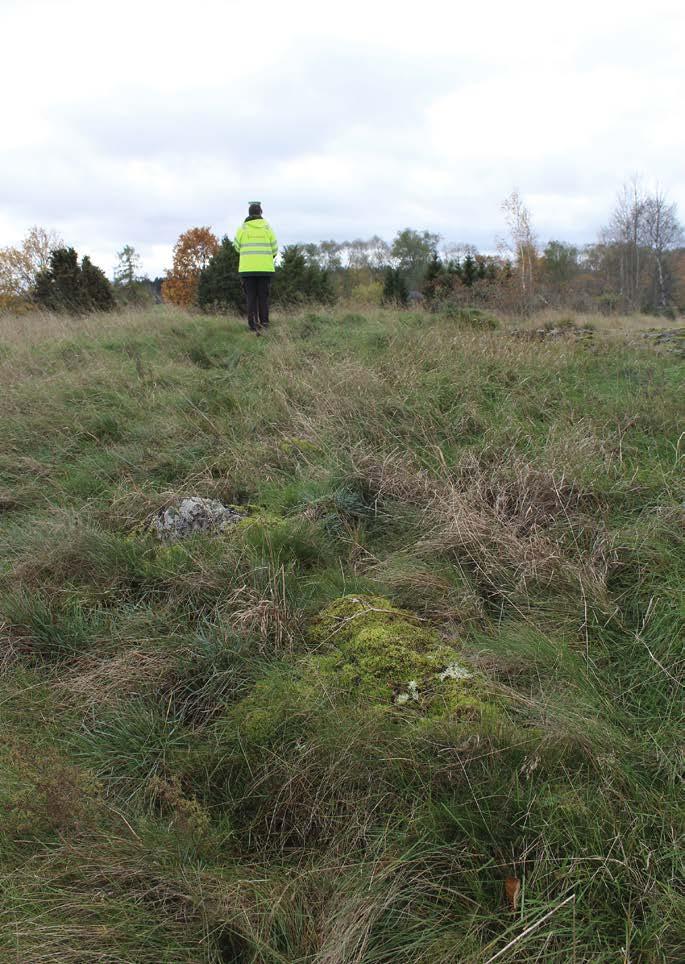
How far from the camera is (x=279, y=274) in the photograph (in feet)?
61.8

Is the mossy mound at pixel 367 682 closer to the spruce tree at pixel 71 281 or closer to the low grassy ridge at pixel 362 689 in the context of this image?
the low grassy ridge at pixel 362 689

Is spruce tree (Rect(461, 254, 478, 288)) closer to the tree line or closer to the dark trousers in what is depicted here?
the tree line

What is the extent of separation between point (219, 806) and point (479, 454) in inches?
107

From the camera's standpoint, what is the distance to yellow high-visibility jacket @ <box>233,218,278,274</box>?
909cm

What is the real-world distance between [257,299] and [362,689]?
26.9 ft

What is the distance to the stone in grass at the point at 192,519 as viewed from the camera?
3.54 m

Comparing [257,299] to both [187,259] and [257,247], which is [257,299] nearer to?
[257,247]

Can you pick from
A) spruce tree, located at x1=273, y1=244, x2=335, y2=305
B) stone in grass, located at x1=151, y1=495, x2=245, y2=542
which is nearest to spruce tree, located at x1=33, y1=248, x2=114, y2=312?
A: spruce tree, located at x1=273, y1=244, x2=335, y2=305

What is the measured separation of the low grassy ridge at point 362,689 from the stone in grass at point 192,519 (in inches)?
5.6

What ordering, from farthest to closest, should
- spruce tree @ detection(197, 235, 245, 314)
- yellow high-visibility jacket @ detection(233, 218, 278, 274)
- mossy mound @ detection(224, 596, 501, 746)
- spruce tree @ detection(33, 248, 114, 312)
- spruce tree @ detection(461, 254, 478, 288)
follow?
1. spruce tree @ detection(461, 254, 478, 288)
2. spruce tree @ detection(197, 235, 245, 314)
3. spruce tree @ detection(33, 248, 114, 312)
4. yellow high-visibility jacket @ detection(233, 218, 278, 274)
5. mossy mound @ detection(224, 596, 501, 746)

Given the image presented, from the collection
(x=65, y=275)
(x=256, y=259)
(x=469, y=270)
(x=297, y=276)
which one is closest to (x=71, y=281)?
(x=65, y=275)

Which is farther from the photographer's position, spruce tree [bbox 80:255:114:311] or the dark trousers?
spruce tree [bbox 80:255:114:311]

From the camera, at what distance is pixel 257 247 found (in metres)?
9.11

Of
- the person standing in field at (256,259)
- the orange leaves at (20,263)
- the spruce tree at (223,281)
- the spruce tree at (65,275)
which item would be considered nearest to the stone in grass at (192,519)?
the person standing in field at (256,259)
